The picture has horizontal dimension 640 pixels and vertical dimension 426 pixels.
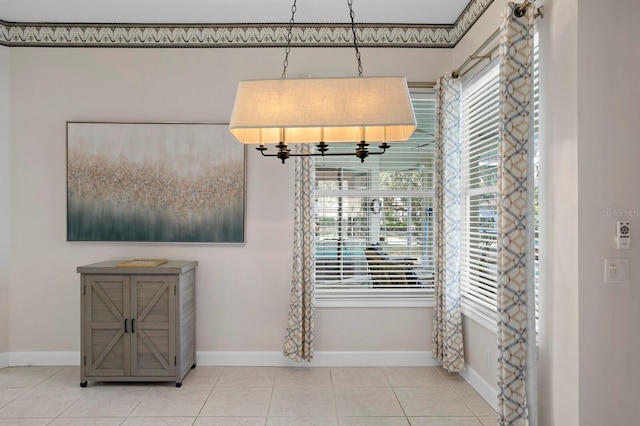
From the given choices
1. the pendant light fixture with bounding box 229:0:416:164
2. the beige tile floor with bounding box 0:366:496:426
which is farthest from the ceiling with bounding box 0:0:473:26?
the beige tile floor with bounding box 0:366:496:426

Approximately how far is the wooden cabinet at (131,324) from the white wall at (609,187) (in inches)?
107

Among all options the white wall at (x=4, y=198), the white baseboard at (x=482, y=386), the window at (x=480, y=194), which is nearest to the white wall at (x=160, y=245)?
the white wall at (x=4, y=198)

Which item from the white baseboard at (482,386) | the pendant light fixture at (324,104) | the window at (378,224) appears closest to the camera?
the pendant light fixture at (324,104)

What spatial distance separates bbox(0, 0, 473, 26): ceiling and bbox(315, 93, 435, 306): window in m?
0.71

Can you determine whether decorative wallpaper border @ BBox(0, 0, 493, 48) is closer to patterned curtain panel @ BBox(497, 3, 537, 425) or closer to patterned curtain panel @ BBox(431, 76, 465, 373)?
patterned curtain panel @ BBox(431, 76, 465, 373)

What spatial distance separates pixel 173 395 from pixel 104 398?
1.60ft

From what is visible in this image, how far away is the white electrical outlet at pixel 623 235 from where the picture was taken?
2006 mm

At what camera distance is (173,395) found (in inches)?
127

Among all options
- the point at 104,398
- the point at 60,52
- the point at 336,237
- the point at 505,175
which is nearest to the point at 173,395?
the point at 104,398

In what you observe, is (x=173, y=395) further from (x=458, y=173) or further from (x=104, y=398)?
(x=458, y=173)

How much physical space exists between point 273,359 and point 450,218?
→ 1.95 meters

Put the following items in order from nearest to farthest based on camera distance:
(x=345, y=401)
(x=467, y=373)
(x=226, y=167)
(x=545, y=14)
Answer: (x=545, y=14)
(x=345, y=401)
(x=467, y=373)
(x=226, y=167)

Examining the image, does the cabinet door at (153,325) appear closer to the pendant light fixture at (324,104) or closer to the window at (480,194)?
the pendant light fixture at (324,104)

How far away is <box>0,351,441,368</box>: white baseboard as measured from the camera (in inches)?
150
